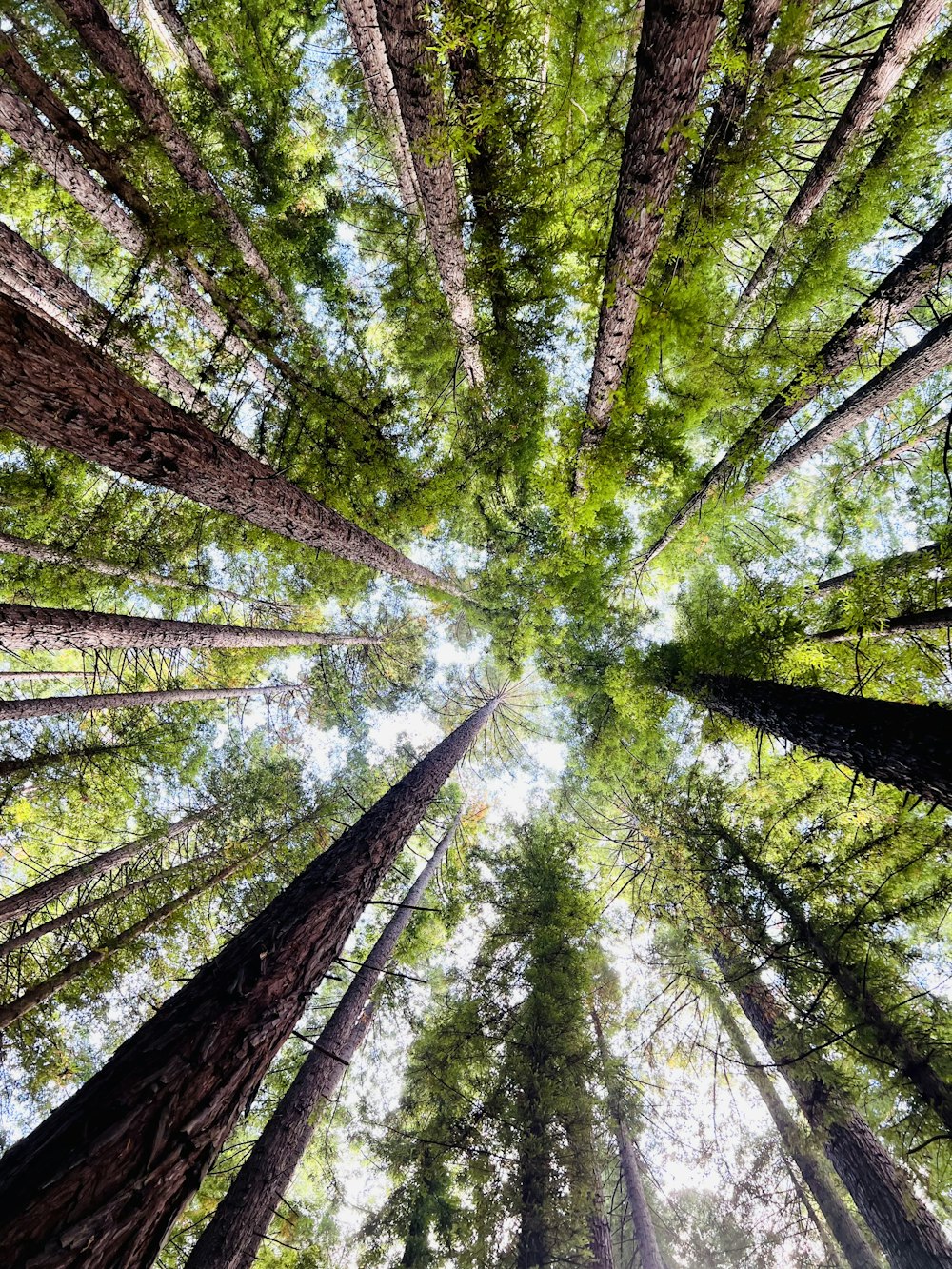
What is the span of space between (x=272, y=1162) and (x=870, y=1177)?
6.52 metres

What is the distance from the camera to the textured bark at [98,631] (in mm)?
6051

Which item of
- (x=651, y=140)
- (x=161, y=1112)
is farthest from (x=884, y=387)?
(x=161, y=1112)

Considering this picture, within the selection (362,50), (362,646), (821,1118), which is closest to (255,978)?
(821,1118)

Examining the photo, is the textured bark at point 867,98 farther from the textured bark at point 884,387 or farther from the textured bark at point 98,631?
the textured bark at point 98,631

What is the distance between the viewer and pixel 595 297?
482 cm

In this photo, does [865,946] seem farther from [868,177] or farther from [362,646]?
[362,646]

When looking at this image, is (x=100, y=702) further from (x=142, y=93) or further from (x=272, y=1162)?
(x=142, y=93)

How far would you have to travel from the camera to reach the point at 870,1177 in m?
5.05

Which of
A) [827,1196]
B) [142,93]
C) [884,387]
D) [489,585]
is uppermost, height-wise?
[142,93]

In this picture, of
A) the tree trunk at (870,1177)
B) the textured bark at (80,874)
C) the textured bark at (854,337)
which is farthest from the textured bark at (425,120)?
the textured bark at (80,874)

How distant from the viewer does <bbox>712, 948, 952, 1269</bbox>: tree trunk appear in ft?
15.5

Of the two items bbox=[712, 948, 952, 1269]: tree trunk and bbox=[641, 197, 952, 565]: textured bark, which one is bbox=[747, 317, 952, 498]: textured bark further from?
bbox=[712, 948, 952, 1269]: tree trunk

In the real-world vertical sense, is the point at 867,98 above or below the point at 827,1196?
above

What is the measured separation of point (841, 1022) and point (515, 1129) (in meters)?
4.32
